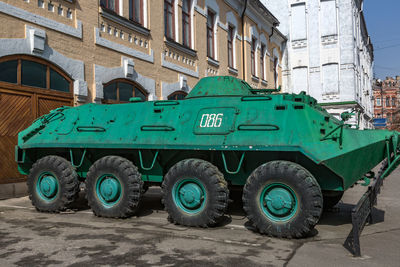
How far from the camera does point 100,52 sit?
10750 mm

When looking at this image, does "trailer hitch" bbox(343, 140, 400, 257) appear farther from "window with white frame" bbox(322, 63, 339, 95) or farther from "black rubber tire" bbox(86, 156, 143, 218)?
"window with white frame" bbox(322, 63, 339, 95)

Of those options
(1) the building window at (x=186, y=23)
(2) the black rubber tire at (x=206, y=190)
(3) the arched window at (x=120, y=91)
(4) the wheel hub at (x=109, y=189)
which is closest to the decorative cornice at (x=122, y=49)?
(3) the arched window at (x=120, y=91)

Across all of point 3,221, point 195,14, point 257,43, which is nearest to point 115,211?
point 3,221

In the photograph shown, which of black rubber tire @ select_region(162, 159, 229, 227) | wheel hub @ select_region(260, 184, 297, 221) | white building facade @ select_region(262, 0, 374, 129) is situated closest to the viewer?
wheel hub @ select_region(260, 184, 297, 221)

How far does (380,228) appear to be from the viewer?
225 inches

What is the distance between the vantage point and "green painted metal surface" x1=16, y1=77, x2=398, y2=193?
5.34 metres

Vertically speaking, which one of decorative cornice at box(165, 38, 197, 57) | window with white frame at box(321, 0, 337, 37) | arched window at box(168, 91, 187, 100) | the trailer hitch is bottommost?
the trailer hitch

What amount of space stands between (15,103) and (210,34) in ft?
34.1

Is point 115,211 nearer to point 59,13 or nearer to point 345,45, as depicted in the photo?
point 59,13

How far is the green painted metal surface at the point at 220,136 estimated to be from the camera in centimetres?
534

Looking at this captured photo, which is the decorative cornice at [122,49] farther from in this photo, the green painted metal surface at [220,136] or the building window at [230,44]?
the building window at [230,44]

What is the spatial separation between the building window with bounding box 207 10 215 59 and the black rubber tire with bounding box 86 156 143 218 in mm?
11249

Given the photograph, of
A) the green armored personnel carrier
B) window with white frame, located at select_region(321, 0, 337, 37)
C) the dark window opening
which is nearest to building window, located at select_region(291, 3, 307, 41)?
window with white frame, located at select_region(321, 0, 337, 37)

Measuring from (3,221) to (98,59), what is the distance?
5630mm
